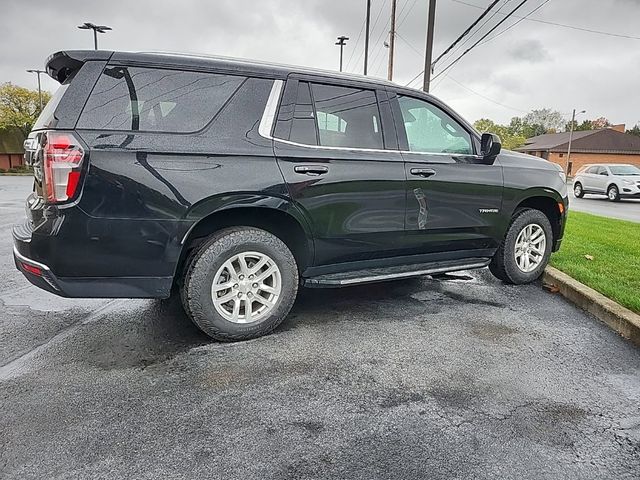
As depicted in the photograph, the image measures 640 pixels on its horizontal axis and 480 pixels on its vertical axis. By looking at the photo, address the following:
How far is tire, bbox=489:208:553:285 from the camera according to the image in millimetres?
4809

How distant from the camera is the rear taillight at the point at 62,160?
9.09ft

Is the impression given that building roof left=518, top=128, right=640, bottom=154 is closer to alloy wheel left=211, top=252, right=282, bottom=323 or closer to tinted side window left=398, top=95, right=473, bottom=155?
tinted side window left=398, top=95, right=473, bottom=155

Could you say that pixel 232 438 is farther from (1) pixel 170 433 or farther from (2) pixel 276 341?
(2) pixel 276 341

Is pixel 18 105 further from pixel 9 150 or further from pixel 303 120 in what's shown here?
pixel 303 120

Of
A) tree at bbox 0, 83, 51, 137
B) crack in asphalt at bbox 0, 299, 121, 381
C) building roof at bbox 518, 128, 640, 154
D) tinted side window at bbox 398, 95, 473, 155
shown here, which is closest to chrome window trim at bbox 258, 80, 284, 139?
tinted side window at bbox 398, 95, 473, 155

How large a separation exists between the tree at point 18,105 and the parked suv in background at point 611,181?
4790 cm

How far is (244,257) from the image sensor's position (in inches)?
133

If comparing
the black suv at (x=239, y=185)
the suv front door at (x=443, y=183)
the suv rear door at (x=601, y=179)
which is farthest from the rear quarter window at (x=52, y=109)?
the suv rear door at (x=601, y=179)

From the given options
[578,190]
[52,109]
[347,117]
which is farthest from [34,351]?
[578,190]

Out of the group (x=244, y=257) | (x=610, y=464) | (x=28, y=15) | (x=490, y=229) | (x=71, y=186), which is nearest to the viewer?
(x=610, y=464)

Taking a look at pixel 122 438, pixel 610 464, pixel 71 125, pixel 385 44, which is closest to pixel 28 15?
pixel 385 44

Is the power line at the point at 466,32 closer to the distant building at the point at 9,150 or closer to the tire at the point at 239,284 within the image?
the tire at the point at 239,284

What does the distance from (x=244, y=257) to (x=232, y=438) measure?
1.44 meters

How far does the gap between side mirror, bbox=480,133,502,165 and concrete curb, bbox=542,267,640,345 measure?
4.95ft
